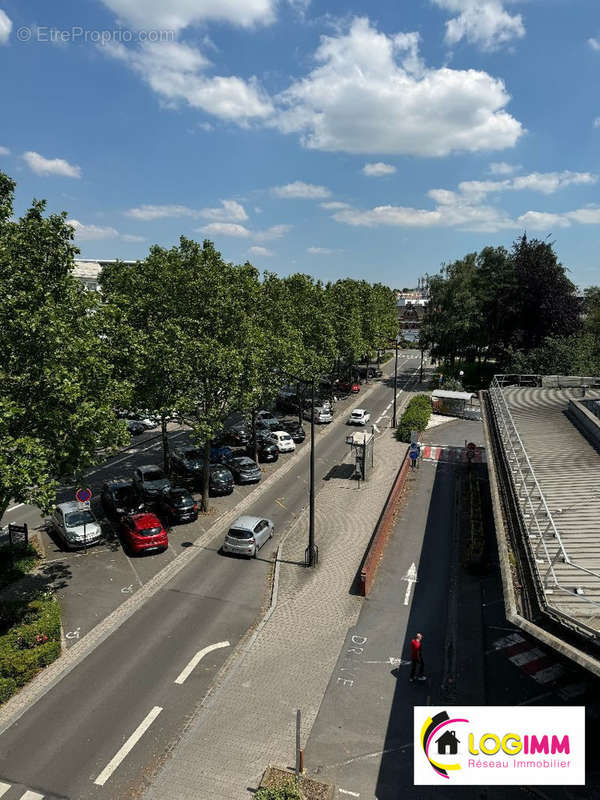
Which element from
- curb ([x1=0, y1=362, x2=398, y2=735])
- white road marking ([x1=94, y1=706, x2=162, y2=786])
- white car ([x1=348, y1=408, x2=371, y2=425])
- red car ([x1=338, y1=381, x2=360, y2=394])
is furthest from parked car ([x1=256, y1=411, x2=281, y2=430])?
white road marking ([x1=94, y1=706, x2=162, y2=786])

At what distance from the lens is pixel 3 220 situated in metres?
17.4

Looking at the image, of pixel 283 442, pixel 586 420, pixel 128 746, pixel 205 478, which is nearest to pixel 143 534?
pixel 205 478

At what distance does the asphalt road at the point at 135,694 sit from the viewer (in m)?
11.6

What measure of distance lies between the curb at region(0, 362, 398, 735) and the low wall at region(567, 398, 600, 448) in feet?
48.5

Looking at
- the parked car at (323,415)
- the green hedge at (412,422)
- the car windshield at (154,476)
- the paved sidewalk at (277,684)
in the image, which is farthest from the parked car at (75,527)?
the parked car at (323,415)

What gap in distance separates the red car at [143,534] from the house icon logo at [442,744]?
14.3 meters

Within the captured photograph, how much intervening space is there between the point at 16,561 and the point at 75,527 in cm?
278

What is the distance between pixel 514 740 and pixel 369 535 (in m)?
14.0

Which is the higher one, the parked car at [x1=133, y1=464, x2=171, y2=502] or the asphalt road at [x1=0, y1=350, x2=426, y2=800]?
the parked car at [x1=133, y1=464, x2=171, y2=502]

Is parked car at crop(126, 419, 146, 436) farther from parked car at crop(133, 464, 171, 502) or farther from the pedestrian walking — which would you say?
the pedestrian walking

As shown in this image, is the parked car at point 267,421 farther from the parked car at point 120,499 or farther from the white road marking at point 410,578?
the white road marking at point 410,578

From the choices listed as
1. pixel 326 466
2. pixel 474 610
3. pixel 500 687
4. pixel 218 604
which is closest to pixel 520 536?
pixel 500 687

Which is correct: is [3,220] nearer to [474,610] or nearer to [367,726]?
[367,726]

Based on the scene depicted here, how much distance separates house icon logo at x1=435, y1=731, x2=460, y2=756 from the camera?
11297mm
